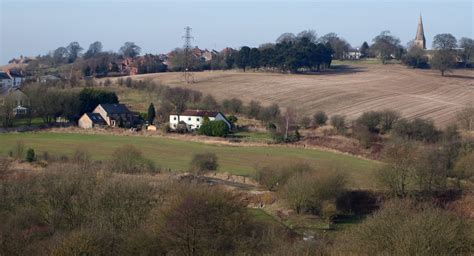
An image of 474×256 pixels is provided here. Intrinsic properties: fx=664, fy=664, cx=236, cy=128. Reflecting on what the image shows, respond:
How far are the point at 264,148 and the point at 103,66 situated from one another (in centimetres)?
4546

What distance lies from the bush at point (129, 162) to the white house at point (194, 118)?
1474 cm

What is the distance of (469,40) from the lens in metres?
90.4

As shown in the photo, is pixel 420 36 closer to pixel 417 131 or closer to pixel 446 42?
pixel 446 42

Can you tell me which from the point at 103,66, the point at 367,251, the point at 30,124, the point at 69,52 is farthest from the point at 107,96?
the point at 69,52

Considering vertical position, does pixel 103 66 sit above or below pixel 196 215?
above

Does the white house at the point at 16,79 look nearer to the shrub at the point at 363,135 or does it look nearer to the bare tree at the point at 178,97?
the bare tree at the point at 178,97

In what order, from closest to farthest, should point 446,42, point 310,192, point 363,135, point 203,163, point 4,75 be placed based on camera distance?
point 310,192 → point 203,163 → point 363,135 → point 4,75 → point 446,42

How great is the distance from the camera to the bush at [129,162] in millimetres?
29552

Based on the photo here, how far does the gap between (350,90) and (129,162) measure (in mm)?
33841

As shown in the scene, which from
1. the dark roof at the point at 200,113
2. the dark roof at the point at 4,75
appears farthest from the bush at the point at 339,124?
the dark roof at the point at 4,75

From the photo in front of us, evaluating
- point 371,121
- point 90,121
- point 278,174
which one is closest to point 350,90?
point 371,121

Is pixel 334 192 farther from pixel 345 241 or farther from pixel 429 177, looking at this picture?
pixel 345 241

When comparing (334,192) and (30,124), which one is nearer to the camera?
(334,192)

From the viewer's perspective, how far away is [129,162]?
98.5 feet
